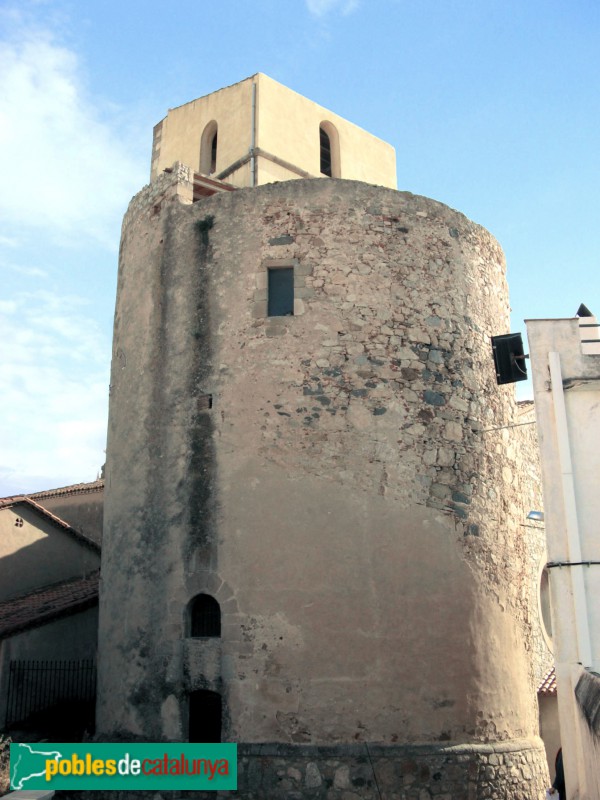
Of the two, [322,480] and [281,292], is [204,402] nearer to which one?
[281,292]

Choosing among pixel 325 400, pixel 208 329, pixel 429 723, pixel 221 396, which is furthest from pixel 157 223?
pixel 429 723

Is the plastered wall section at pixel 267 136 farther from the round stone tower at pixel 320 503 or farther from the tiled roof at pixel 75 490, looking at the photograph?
the tiled roof at pixel 75 490

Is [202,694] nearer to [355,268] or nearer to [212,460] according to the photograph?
[212,460]

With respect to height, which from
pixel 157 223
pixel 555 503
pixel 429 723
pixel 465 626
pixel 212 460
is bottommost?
pixel 429 723

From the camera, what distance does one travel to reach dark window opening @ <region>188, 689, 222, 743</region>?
11.5 m

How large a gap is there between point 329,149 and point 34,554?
36.6 feet

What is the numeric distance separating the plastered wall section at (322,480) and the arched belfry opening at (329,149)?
221 inches

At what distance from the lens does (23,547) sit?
61.3ft

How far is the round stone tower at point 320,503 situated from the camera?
A: 11.2 metres

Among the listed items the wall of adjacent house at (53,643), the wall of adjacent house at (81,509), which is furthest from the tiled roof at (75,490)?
the wall of adjacent house at (53,643)

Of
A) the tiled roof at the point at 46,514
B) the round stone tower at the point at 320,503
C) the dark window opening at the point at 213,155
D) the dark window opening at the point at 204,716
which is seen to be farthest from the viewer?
the dark window opening at the point at 213,155

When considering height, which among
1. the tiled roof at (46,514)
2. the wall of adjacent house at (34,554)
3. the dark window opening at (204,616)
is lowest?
the dark window opening at (204,616)

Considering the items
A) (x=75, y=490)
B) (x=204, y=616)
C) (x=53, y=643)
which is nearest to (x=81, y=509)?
(x=75, y=490)

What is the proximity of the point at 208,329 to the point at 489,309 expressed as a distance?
4.66 m
